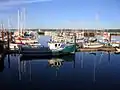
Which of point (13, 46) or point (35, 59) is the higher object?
point (13, 46)

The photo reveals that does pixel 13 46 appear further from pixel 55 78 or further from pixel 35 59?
pixel 55 78

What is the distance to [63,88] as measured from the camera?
20562mm

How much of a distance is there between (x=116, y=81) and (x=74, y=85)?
4.33 meters

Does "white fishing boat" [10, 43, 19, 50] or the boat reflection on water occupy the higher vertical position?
"white fishing boat" [10, 43, 19, 50]

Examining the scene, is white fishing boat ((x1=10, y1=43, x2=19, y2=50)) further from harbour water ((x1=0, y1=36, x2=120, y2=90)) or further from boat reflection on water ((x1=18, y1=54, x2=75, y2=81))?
harbour water ((x1=0, y1=36, x2=120, y2=90))

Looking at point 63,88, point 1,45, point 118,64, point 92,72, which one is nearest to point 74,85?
point 63,88

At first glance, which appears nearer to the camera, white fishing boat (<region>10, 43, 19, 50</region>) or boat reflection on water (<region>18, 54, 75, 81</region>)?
boat reflection on water (<region>18, 54, 75, 81</region>)

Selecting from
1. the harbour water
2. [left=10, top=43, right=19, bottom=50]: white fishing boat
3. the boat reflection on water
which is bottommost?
the harbour water

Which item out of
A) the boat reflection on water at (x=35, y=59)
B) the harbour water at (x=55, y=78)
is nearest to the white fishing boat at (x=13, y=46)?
the boat reflection on water at (x=35, y=59)

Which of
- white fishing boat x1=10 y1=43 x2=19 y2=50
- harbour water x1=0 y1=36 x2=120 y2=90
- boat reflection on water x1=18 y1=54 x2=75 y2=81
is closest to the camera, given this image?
harbour water x1=0 y1=36 x2=120 y2=90

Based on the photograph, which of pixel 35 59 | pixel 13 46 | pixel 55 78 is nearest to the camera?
pixel 55 78

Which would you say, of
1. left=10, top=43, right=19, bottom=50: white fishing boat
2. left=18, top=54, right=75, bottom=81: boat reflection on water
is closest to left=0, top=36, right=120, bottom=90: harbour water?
left=18, top=54, right=75, bottom=81: boat reflection on water

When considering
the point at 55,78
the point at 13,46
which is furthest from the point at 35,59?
the point at 55,78

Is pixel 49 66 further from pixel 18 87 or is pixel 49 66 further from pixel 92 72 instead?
pixel 18 87
